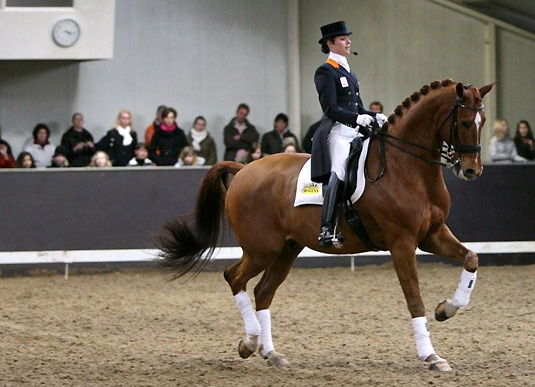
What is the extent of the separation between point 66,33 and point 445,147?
9817 mm

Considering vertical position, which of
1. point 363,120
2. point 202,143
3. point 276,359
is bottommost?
point 276,359

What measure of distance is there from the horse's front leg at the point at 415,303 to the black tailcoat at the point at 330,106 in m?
0.78

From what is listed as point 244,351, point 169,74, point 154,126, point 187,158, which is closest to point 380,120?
point 244,351

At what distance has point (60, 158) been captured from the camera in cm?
1484

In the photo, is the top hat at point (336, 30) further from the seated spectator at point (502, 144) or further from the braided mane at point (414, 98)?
the seated spectator at point (502, 144)

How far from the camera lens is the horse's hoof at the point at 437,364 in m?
7.05

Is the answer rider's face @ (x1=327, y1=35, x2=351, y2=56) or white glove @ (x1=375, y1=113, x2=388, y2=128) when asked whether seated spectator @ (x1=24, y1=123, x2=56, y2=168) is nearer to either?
rider's face @ (x1=327, y1=35, x2=351, y2=56)

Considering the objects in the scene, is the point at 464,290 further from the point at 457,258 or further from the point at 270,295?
the point at 270,295

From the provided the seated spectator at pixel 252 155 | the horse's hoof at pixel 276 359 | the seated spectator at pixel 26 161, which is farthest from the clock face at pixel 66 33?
the horse's hoof at pixel 276 359

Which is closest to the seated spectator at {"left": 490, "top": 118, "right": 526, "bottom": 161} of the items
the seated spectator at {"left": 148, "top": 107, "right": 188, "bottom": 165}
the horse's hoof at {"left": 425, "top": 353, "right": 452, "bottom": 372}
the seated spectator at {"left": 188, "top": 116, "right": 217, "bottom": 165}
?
the seated spectator at {"left": 188, "top": 116, "right": 217, "bottom": 165}

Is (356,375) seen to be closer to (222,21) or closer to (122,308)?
(122,308)

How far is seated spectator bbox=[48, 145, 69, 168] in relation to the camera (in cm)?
1480

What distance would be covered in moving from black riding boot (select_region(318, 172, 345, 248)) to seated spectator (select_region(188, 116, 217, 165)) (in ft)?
26.8

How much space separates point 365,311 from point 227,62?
909 centimetres
